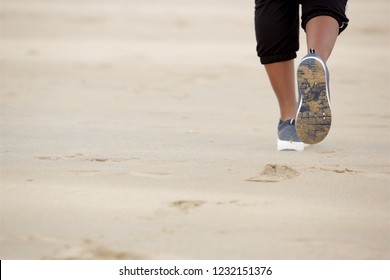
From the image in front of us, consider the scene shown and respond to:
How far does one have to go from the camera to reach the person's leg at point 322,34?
3.21 m

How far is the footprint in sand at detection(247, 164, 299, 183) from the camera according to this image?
2.95 metres

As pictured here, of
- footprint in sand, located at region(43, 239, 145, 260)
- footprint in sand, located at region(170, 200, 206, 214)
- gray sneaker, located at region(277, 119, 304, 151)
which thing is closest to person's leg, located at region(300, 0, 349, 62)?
gray sneaker, located at region(277, 119, 304, 151)

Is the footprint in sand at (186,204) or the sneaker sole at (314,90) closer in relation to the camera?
the footprint in sand at (186,204)

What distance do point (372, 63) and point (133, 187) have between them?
554 centimetres

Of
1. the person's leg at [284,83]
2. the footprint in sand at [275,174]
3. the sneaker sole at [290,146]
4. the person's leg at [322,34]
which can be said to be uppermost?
the person's leg at [322,34]

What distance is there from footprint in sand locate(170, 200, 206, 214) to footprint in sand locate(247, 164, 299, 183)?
0.36 meters

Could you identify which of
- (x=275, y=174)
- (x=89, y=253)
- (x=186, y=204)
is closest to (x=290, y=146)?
(x=275, y=174)

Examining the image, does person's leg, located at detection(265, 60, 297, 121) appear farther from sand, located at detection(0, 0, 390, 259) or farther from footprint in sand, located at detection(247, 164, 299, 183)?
footprint in sand, located at detection(247, 164, 299, 183)

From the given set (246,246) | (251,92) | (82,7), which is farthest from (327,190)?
(82,7)

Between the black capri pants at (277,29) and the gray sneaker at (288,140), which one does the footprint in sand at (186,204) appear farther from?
the black capri pants at (277,29)

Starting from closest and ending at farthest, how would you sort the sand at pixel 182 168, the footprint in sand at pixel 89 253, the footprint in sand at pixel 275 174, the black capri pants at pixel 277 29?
Result: the footprint in sand at pixel 89 253, the sand at pixel 182 168, the footprint in sand at pixel 275 174, the black capri pants at pixel 277 29

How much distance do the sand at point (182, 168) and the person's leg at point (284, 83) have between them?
0.66 feet

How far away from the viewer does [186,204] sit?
8.69 ft

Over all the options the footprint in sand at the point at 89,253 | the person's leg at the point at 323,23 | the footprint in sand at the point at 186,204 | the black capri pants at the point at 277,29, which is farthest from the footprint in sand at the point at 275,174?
the footprint in sand at the point at 89,253
